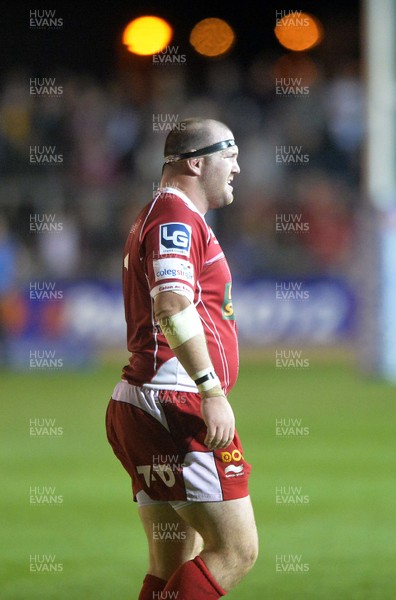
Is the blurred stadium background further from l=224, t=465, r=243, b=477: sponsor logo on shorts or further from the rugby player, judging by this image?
l=224, t=465, r=243, b=477: sponsor logo on shorts

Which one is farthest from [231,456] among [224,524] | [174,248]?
[174,248]

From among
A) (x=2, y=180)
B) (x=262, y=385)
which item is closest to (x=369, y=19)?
(x=262, y=385)

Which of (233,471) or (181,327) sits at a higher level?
(181,327)

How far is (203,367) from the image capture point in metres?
4.35

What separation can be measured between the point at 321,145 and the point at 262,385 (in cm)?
649

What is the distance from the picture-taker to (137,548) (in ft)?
24.7

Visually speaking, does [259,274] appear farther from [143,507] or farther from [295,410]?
[143,507]

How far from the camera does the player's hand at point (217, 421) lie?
4316 millimetres

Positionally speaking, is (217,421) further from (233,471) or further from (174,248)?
(174,248)

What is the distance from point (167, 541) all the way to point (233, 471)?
1.94ft

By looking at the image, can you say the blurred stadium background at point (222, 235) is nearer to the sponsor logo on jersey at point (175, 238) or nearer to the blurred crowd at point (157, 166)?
the blurred crowd at point (157, 166)

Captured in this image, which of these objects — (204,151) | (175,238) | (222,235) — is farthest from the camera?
(222,235)

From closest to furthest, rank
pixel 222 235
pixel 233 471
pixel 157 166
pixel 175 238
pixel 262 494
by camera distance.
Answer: pixel 175 238, pixel 233 471, pixel 262 494, pixel 222 235, pixel 157 166

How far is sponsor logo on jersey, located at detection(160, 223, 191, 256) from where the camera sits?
4.41 meters
